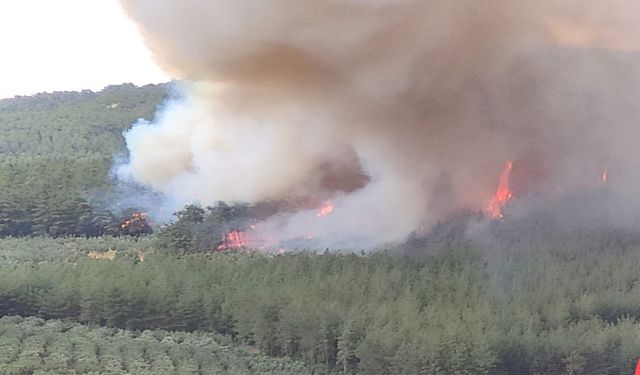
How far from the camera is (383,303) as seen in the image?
18.1 m

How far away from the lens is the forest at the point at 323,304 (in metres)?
16.2

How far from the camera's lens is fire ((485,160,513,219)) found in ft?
78.2

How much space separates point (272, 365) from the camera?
55.0ft

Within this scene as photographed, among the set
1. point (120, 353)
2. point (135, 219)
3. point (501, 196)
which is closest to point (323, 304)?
point (120, 353)

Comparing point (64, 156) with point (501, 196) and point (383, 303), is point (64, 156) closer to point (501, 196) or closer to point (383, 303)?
point (501, 196)

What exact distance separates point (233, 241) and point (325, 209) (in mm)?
2138

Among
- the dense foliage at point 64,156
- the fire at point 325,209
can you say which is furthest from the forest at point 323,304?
the dense foliage at point 64,156

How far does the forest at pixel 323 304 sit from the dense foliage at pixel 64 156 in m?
3.64

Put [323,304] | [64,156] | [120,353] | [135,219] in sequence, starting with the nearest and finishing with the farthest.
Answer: [120,353], [323,304], [135,219], [64,156]

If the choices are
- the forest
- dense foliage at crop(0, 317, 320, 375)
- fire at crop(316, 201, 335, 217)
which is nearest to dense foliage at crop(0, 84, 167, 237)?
the forest

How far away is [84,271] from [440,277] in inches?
268

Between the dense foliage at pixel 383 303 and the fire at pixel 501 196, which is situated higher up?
the fire at pixel 501 196

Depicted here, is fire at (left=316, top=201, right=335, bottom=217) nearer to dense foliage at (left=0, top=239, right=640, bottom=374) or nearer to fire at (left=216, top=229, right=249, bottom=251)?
fire at (left=216, top=229, right=249, bottom=251)

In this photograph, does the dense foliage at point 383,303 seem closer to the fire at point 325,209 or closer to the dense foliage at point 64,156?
the fire at point 325,209
